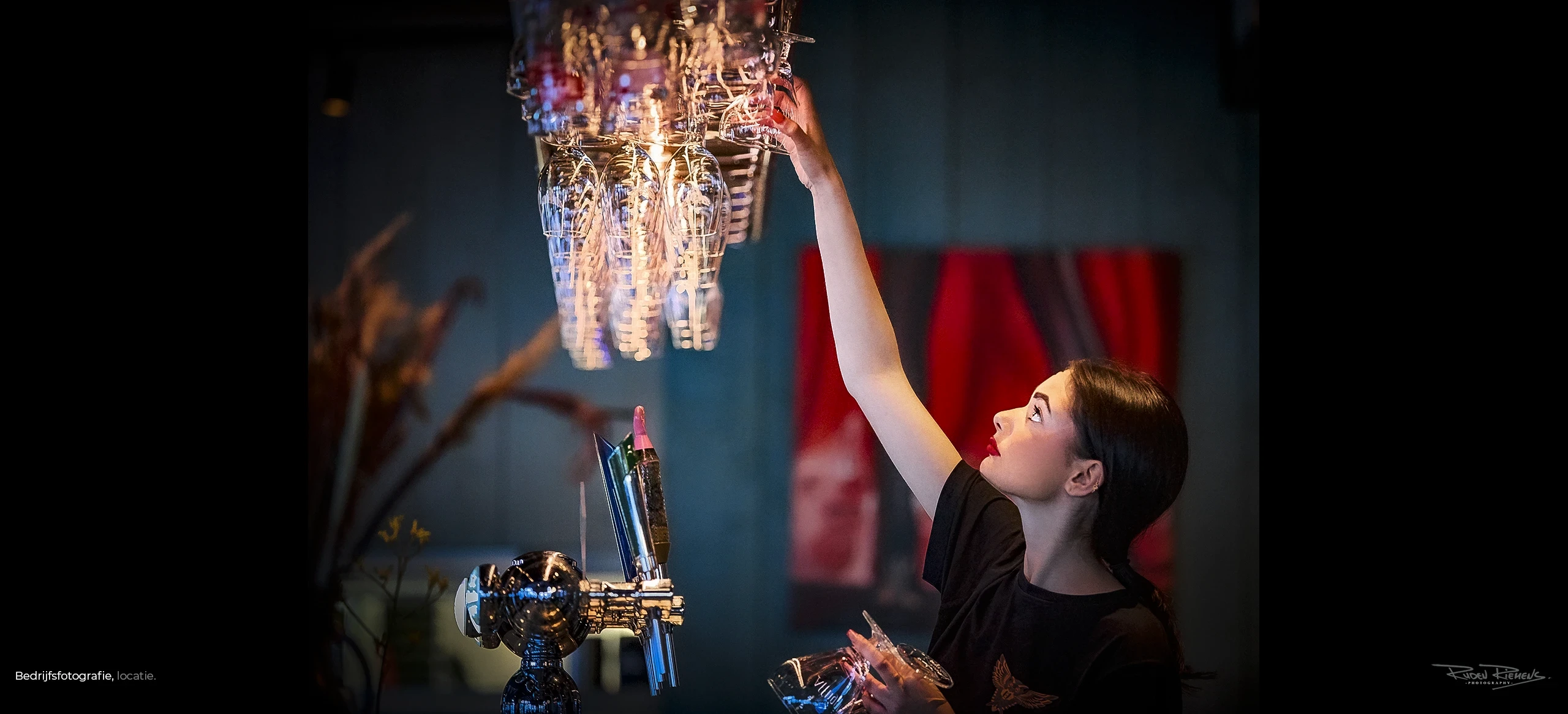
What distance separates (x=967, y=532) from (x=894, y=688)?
0.55m

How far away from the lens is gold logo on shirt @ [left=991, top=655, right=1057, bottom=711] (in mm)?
2266

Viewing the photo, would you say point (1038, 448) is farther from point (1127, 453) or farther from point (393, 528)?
point (393, 528)

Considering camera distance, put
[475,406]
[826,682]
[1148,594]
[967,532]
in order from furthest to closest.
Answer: [475,406] < [967,532] < [1148,594] < [826,682]

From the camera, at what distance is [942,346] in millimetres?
2621

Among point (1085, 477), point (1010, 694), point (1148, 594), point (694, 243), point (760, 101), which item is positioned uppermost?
point (760, 101)

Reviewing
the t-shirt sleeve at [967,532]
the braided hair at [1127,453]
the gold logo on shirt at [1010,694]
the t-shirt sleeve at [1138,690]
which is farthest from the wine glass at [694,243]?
the t-shirt sleeve at [1138,690]

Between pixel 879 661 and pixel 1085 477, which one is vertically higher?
pixel 1085 477

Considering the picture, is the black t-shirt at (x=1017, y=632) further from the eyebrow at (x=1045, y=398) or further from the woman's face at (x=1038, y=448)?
the eyebrow at (x=1045, y=398)

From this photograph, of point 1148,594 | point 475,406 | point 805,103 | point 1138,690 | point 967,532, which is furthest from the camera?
point 475,406

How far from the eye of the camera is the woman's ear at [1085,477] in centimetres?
226

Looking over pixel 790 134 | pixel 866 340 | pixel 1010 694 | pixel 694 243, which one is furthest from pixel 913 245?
pixel 1010 694

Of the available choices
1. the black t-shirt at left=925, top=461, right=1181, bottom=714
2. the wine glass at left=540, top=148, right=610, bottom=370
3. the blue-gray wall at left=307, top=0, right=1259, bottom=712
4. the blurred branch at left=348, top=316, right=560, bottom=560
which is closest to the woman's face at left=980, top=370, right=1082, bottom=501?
the black t-shirt at left=925, top=461, right=1181, bottom=714

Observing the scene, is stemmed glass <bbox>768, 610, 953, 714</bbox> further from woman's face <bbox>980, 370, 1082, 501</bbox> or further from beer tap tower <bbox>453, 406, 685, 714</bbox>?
woman's face <bbox>980, 370, 1082, 501</bbox>

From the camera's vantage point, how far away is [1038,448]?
2.29 meters
